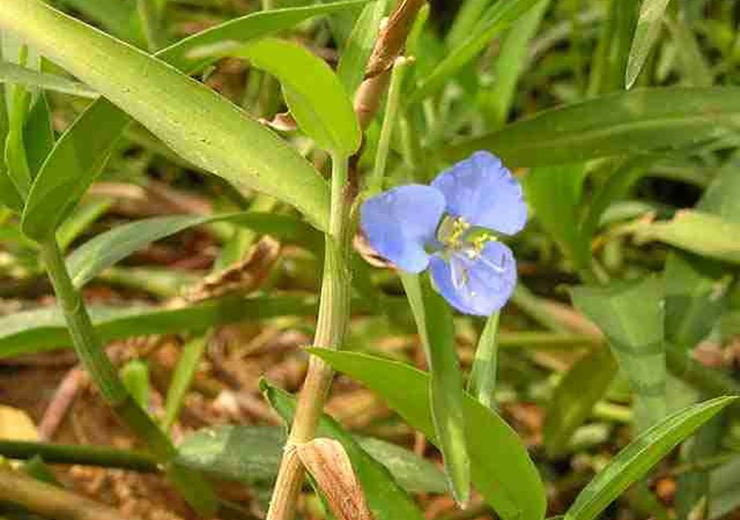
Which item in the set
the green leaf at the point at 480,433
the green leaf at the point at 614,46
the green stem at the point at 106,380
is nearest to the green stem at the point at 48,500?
the green stem at the point at 106,380

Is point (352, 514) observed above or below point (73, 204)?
below

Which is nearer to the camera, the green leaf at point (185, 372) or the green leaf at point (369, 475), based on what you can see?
the green leaf at point (369, 475)

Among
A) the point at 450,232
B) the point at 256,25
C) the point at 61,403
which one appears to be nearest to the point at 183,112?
the point at 256,25

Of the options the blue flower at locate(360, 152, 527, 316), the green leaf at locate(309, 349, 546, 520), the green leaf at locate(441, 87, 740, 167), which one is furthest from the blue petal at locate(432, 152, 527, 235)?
the green leaf at locate(441, 87, 740, 167)

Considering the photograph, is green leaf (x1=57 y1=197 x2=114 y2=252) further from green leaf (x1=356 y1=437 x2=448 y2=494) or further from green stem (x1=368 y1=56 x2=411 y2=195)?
green stem (x1=368 y1=56 x2=411 y2=195)

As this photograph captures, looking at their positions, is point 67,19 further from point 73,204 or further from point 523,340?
point 523,340

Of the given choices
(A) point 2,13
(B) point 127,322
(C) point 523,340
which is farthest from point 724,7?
(A) point 2,13

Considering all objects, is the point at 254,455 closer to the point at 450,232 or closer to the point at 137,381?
the point at 137,381

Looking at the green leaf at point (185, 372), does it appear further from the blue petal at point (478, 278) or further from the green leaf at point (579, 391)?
the blue petal at point (478, 278)
